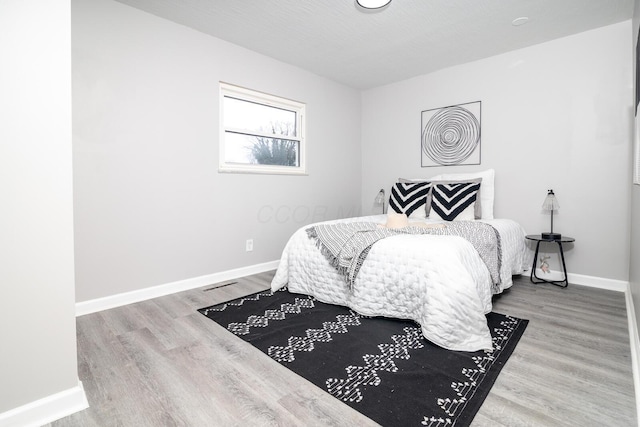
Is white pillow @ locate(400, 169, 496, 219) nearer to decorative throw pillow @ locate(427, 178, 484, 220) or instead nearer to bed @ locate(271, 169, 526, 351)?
A: decorative throw pillow @ locate(427, 178, 484, 220)

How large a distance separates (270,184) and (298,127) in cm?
84

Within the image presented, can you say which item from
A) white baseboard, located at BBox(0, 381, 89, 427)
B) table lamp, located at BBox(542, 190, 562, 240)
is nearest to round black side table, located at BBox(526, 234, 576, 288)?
table lamp, located at BBox(542, 190, 562, 240)

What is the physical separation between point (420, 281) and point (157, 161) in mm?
2283

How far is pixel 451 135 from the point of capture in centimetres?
383

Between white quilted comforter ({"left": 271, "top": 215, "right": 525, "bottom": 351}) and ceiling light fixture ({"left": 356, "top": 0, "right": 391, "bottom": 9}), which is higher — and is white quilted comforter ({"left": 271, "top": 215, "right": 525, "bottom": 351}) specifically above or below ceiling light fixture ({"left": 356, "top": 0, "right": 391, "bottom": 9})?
below

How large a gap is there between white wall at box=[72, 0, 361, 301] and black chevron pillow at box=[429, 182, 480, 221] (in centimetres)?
163

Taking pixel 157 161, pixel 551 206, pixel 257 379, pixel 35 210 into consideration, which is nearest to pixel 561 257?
pixel 551 206

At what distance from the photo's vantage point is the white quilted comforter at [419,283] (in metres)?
1.83

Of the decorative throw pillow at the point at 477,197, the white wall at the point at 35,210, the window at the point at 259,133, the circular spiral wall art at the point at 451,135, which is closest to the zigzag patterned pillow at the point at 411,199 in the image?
the decorative throw pillow at the point at 477,197

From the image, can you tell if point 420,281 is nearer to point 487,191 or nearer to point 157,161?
point 487,191

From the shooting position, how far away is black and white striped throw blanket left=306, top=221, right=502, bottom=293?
90.4 inches

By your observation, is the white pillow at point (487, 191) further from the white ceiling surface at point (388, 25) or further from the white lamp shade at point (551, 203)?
the white ceiling surface at point (388, 25)

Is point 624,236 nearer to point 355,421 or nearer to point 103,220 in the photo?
point 355,421

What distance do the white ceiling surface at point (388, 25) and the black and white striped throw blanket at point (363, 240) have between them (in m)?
1.72
